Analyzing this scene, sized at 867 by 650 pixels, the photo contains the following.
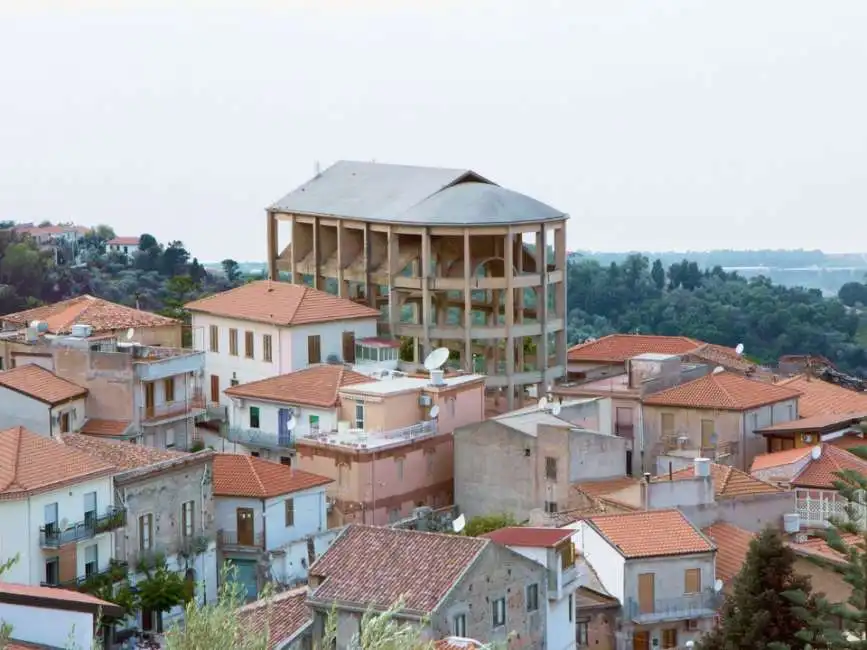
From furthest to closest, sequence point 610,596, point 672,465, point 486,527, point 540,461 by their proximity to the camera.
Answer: point 672,465 → point 540,461 → point 486,527 → point 610,596

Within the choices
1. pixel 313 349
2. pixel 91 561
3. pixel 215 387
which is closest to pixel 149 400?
pixel 313 349

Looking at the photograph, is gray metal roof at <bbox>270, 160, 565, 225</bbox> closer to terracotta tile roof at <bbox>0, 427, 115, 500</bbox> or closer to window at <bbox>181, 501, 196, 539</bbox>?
window at <bbox>181, 501, 196, 539</bbox>

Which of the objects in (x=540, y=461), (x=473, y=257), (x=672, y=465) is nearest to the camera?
(x=540, y=461)

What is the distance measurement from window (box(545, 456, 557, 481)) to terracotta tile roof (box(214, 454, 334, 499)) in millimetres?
5509

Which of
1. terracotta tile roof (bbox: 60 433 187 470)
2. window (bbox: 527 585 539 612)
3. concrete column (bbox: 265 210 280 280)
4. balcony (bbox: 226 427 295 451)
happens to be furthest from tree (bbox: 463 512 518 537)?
concrete column (bbox: 265 210 280 280)

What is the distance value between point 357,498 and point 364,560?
13.7 metres

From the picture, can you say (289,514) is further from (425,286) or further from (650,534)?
(425,286)

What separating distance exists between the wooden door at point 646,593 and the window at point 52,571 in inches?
497

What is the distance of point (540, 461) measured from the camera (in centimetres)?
5869

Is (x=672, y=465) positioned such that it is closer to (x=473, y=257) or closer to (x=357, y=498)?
(x=357, y=498)

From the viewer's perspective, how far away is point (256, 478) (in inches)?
2192

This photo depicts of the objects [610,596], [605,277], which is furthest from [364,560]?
[605,277]

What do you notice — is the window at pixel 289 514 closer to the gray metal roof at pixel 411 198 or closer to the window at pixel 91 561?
the window at pixel 91 561

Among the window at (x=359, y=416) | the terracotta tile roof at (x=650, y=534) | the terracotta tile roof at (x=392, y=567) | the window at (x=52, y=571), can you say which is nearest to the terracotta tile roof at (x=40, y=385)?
the window at (x=359, y=416)
